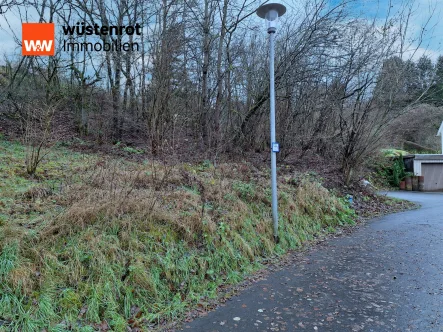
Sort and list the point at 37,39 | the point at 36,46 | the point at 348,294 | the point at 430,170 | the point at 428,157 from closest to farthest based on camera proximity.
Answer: the point at 348,294, the point at 36,46, the point at 37,39, the point at 428,157, the point at 430,170

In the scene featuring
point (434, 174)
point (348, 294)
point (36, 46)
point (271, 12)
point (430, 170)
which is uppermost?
point (36, 46)

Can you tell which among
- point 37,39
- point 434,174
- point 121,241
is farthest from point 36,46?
point 434,174

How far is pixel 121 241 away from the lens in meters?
Answer: 3.72

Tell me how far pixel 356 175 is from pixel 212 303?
948cm

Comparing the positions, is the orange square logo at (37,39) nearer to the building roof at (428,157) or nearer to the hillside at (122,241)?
the hillside at (122,241)

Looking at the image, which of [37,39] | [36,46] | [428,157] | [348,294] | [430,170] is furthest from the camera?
[430,170]

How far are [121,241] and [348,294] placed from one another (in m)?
3.06

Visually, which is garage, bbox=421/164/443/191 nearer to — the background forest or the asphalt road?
the background forest

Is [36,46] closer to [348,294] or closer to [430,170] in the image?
[348,294]

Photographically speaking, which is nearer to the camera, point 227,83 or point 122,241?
point 122,241

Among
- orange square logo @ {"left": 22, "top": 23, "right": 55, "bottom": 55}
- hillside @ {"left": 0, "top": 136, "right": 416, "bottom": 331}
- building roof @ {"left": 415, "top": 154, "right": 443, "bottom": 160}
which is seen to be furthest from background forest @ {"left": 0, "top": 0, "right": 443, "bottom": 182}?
building roof @ {"left": 415, "top": 154, "right": 443, "bottom": 160}

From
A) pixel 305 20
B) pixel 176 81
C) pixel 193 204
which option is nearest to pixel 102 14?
pixel 176 81

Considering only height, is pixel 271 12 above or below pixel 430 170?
above

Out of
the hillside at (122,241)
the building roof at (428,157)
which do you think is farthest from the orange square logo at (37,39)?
the building roof at (428,157)
